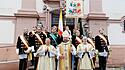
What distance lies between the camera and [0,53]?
1511cm

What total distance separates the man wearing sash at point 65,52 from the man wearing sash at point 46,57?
0.25 meters

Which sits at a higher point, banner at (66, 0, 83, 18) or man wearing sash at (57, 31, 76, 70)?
banner at (66, 0, 83, 18)

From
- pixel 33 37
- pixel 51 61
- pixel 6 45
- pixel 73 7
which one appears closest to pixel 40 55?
pixel 51 61

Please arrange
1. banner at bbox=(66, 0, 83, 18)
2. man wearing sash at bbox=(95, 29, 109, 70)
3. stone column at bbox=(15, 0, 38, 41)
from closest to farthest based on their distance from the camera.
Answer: man wearing sash at bbox=(95, 29, 109, 70), banner at bbox=(66, 0, 83, 18), stone column at bbox=(15, 0, 38, 41)

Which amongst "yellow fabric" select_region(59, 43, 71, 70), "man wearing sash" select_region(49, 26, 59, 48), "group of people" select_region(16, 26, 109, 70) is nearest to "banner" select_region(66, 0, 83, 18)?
"group of people" select_region(16, 26, 109, 70)

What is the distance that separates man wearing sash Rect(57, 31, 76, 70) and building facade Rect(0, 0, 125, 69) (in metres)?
5.43

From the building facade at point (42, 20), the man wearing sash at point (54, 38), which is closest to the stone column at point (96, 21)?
the building facade at point (42, 20)

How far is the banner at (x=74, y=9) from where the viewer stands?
14.4m

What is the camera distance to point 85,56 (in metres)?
12.2

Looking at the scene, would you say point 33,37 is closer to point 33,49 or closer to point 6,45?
point 33,49

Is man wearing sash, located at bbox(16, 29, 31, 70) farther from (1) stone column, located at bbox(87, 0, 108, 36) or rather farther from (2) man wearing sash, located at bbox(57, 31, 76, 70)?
(1) stone column, located at bbox(87, 0, 108, 36)

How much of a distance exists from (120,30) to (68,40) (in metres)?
A: 6.51

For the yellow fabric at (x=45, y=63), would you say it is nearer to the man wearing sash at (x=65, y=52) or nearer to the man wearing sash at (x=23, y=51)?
the man wearing sash at (x=65, y=52)

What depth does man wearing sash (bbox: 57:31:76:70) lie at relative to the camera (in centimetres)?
1191
